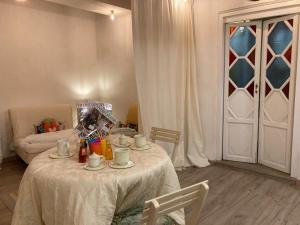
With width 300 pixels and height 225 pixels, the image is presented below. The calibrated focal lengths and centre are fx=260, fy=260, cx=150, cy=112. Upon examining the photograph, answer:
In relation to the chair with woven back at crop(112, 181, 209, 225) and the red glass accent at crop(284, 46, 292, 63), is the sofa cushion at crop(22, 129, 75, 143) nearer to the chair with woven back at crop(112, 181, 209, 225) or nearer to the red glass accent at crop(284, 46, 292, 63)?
the chair with woven back at crop(112, 181, 209, 225)

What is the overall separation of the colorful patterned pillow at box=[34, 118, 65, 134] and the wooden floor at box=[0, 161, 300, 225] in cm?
73

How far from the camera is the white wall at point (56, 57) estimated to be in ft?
13.8

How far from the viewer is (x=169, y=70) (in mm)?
3623

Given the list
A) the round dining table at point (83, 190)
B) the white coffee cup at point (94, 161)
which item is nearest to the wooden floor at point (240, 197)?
the round dining table at point (83, 190)

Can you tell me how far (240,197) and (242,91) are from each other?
1.52 meters

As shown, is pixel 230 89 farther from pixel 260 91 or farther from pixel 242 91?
pixel 260 91

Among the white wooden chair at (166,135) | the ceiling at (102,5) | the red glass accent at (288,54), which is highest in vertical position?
the ceiling at (102,5)

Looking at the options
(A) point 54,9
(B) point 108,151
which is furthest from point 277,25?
(A) point 54,9

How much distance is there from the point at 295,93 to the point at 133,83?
9.27 ft

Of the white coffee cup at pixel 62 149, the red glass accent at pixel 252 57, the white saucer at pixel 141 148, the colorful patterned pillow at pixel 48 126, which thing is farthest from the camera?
the colorful patterned pillow at pixel 48 126

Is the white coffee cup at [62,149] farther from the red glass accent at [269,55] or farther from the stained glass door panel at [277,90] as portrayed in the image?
the red glass accent at [269,55]

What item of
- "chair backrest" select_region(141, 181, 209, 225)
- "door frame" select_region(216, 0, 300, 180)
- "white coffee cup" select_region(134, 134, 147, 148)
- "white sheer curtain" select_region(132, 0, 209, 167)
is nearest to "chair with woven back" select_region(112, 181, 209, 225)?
"chair backrest" select_region(141, 181, 209, 225)

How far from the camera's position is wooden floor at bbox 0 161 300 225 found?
245cm

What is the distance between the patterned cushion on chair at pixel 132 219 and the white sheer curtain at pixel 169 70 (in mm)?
1806
